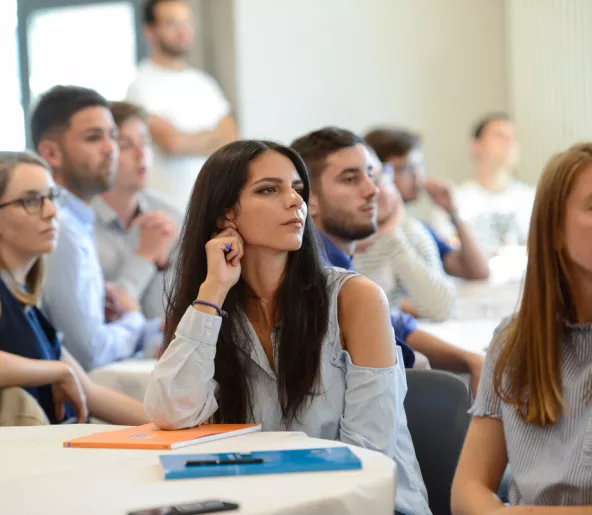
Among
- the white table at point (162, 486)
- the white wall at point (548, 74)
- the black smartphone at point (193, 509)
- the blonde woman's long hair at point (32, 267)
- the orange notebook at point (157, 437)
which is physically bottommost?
the orange notebook at point (157, 437)

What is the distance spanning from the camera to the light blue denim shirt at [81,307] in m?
3.42

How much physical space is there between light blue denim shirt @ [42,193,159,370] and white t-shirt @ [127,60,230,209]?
2129 millimetres

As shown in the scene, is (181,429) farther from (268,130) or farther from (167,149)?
(268,130)

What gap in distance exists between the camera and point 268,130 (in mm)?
7250

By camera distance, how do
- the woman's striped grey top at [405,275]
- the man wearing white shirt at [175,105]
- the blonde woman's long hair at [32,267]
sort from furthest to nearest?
1. the man wearing white shirt at [175,105]
2. the woman's striped grey top at [405,275]
3. the blonde woman's long hair at [32,267]

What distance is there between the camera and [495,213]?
21.7ft

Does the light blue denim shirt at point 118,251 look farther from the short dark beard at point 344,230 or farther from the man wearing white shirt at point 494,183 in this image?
the man wearing white shirt at point 494,183

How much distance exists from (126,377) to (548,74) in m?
5.27

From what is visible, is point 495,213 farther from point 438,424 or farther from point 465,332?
point 438,424

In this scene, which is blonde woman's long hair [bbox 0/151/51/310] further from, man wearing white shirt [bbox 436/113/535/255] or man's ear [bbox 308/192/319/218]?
man wearing white shirt [bbox 436/113/535/255]

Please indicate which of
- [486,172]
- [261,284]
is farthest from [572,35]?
[261,284]

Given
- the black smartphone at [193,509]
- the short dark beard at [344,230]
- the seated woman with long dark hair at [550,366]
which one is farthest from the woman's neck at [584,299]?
the short dark beard at [344,230]

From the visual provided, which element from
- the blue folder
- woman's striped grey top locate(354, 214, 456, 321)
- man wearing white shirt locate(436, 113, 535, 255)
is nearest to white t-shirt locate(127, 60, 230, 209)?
man wearing white shirt locate(436, 113, 535, 255)

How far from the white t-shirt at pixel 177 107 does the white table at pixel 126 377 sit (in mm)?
2486
